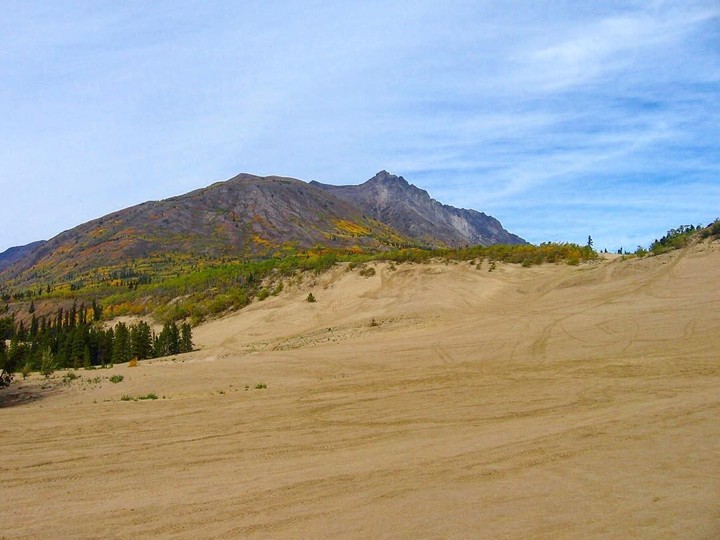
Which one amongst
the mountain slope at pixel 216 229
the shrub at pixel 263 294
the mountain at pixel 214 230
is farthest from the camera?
the mountain slope at pixel 216 229

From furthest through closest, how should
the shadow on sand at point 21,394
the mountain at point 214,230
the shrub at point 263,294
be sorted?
the mountain at point 214,230 < the shrub at point 263,294 < the shadow on sand at point 21,394

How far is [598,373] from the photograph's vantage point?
16.9m

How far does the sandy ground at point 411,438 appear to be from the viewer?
25.5 feet

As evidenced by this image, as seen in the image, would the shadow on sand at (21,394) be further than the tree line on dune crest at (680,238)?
No

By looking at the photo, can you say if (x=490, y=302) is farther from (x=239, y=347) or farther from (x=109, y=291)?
(x=109, y=291)

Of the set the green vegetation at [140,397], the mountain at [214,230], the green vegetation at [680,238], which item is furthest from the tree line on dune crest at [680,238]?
the mountain at [214,230]

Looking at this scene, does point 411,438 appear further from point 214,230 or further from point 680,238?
point 214,230

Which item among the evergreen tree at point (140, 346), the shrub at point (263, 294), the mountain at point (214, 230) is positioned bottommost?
the evergreen tree at point (140, 346)

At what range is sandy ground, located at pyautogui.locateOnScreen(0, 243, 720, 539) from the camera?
25.5 feet

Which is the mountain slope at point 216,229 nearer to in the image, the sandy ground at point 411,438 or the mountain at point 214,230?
the mountain at point 214,230

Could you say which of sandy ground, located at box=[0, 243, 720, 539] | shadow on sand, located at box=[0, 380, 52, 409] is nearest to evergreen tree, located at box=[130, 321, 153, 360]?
sandy ground, located at box=[0, 243, 720, 539]

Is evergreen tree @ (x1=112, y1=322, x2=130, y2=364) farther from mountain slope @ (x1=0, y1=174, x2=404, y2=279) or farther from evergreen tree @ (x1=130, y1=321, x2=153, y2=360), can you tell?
mountain slope @ (x1=0, y1=174, x2=404, y2=279)

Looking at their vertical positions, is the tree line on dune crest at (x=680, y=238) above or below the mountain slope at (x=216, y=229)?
below

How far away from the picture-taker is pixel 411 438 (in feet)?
38.2
